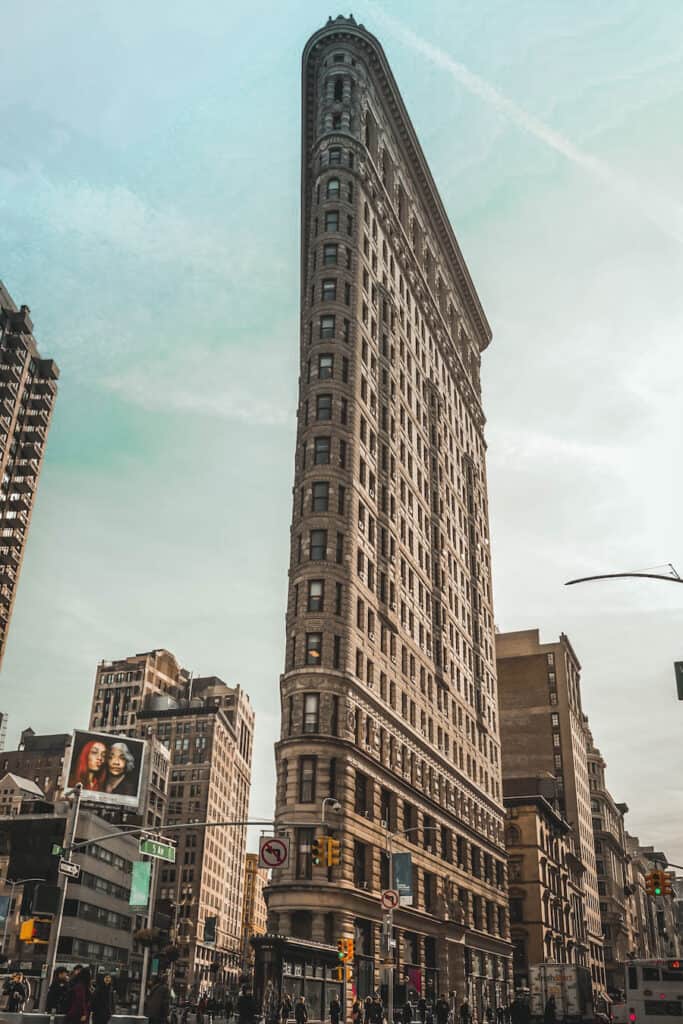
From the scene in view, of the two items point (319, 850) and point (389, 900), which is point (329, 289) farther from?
point (389, 900)

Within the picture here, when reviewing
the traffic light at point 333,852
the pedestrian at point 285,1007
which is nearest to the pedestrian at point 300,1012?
the pedestrian at point 285,1007

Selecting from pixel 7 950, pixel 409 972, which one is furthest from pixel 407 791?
pixel 7 950

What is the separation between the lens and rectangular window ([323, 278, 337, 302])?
71.0 meters

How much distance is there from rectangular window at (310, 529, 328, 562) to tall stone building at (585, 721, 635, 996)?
4700 inches

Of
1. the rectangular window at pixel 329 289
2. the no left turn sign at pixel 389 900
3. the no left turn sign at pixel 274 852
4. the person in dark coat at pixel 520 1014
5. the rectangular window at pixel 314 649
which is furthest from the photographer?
the rectangular window at pixel 329 289

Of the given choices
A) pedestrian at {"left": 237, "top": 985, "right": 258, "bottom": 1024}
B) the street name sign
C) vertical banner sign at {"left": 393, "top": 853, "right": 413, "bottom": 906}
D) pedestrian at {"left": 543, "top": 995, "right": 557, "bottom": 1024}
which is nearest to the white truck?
pedestrian at {"left": 543, "top": 995, "right": 557, "bottom": 1024}

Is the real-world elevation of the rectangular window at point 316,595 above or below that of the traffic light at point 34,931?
above

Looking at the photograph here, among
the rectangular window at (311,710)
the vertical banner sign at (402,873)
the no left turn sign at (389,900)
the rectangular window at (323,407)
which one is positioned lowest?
the no left turn sign at (389,900)

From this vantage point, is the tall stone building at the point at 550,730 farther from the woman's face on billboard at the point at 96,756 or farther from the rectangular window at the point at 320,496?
the rectangular window at the point at 320,496

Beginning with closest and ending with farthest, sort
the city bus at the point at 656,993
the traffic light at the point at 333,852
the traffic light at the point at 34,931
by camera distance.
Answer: the traffic light at the point at 34,931
the city bus at the point at 656,993
the traffic light at the point at 333,852

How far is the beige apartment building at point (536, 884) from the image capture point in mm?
99000

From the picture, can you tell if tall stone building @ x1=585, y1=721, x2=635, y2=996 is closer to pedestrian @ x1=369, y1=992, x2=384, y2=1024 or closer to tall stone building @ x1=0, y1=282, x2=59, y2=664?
tall stone building @ x1=0, y1=282, x2=59, y2=664

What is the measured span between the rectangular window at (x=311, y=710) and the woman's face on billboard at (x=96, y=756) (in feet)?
111

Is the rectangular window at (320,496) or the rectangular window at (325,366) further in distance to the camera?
the rectangular window at (325,366)
